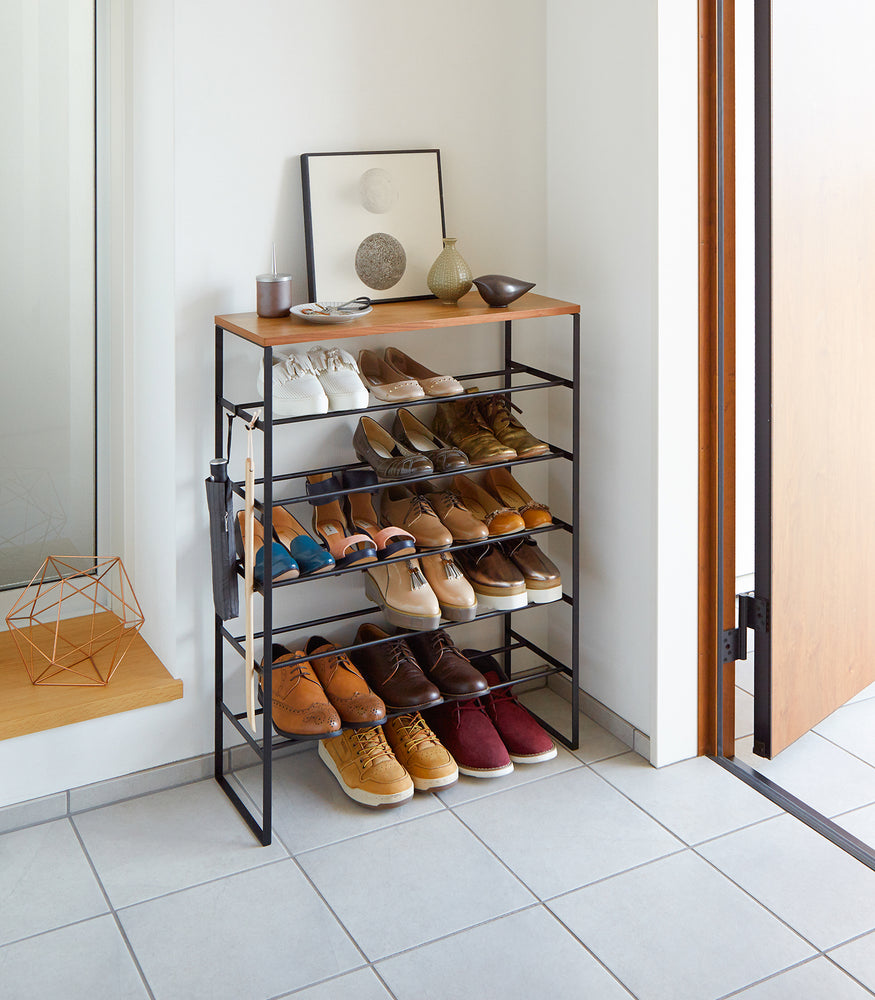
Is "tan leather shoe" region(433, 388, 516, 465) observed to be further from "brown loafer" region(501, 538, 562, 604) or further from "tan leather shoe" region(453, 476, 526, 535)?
"brown loafer" region(501, 538, 562, 604)

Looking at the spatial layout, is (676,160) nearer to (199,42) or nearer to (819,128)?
(819,128)

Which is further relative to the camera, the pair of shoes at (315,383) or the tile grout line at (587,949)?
the pair of shoes at (315,383)

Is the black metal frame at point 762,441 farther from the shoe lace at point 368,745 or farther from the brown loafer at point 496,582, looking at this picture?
the shoe lace at point 368,745

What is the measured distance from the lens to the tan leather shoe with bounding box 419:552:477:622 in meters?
2.36

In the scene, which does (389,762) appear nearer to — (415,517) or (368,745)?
(368,745)

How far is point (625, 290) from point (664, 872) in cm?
120

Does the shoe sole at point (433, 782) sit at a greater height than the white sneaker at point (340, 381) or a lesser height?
lesser

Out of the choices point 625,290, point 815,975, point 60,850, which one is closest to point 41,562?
point 60,850

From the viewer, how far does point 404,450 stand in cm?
238

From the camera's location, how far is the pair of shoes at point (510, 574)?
7.88 feet

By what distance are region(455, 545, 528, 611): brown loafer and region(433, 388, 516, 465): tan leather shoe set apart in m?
0.23

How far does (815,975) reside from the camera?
5.92 ft

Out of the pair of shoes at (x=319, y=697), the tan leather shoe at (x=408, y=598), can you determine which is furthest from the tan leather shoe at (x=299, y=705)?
the tan leather shoe at (x=408, y=598)

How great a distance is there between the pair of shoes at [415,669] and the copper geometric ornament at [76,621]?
1.77 ft
